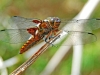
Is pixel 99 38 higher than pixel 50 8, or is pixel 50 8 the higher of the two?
pixel 50 8

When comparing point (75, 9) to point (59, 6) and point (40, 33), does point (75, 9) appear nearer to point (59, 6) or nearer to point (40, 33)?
point (59, 6)

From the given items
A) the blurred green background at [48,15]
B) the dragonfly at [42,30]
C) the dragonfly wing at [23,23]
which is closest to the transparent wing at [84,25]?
the dragonfly at [42,30]

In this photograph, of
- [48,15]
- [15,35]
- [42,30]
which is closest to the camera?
[42,30]

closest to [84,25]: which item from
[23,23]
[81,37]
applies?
[81,37]

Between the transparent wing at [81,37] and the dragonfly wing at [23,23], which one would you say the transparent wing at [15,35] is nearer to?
the dragonfly wing at [23,23]

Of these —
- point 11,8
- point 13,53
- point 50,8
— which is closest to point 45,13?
point 50,8

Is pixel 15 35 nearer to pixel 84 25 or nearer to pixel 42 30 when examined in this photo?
pixel 42 30
